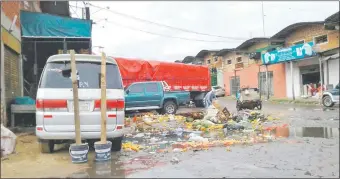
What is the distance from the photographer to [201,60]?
54.3 m

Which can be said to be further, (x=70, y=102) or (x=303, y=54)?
(x=303, y=54)

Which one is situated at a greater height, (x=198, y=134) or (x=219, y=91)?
(x=219, y=91)

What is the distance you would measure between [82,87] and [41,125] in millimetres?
1054

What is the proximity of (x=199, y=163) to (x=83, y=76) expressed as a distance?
9.52 ft

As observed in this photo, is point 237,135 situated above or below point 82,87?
below

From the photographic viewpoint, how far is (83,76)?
7500mm

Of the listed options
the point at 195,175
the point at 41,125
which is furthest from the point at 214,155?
the point at 41,125

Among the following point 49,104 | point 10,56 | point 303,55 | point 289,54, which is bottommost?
point 49,104

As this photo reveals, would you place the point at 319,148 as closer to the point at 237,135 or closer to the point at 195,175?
the point at 237,135

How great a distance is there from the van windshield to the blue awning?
897cm

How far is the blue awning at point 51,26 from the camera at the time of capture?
15719 mm

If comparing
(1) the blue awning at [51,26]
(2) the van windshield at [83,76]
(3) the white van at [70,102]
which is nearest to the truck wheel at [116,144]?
(3) the white van at [70,102]

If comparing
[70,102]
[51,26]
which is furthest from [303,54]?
[70,102]

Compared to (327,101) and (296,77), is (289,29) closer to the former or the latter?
(296,77)
